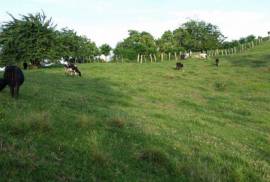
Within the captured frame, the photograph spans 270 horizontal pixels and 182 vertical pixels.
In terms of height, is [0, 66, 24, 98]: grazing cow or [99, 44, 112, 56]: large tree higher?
[99, 44, 112, 56]: large tree

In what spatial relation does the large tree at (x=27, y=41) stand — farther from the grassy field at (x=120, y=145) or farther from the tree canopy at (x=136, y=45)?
the tree canopy at (x=136, y=45)

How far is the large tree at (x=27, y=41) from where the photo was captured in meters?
53.6

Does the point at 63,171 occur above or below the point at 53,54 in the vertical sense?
below

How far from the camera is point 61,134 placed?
436 inches

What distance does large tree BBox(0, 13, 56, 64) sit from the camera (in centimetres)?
5359

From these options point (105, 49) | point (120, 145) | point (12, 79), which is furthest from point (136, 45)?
point (120, 145)

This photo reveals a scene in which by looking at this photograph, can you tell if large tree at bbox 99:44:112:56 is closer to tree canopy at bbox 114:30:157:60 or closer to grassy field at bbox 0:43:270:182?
tree canopy at bbox 114:30:157:60

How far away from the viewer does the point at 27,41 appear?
53.7 metres

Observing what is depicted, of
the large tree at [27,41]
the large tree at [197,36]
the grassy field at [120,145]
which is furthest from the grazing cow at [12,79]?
the large tree at [197,36]

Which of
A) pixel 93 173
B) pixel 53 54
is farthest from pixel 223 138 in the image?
pixel 53 54

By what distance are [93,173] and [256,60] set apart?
58905 millimetres

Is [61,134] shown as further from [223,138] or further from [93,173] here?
[223,138]

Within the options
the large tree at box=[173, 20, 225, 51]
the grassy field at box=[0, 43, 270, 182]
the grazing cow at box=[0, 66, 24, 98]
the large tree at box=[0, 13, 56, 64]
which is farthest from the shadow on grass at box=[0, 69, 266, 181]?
the large tree at box=[173, 20, 225, 51]

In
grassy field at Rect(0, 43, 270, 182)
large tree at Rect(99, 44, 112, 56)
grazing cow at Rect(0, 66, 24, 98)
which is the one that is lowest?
grassy field at Rect(0, 43, 270, 182)
